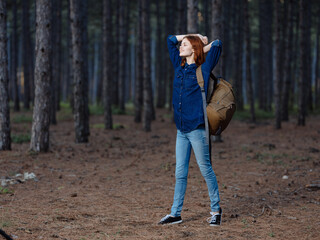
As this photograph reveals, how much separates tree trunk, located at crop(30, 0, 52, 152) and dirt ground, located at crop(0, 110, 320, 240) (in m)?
0.98

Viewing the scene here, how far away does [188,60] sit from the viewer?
18.4ft

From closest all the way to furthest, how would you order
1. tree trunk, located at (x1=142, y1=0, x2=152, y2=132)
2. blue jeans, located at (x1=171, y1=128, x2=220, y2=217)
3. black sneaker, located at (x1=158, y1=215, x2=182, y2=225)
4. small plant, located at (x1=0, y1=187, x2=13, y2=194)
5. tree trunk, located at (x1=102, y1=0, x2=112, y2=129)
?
blue jeans, located at (x1=171, y1=128, x2=220, y2=217) → black sneaker, located at (x1=158, y1=215, x2=182, y2=225) → small plant, located at (x1=0, y1=187, x2=13, y2=194) → tree trunk, located at (x1=142, y1=0, x2=152, y2=132) → tree trunk, located at (x1=102, y1=0, x2=112, y2=129)

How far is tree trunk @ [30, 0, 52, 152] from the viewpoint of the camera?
11.4m

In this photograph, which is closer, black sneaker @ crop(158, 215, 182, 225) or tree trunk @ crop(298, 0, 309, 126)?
black sneaker @ crop(158, 215, 182, 225)

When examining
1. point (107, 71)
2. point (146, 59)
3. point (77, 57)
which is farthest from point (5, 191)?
point (107, 71)

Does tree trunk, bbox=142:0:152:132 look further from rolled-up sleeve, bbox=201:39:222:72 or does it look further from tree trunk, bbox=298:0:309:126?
rolled-up sleeve, bbox=201:39:222:72

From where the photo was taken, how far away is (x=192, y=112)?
5414 mm

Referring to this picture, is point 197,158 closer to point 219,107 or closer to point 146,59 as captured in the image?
point 219,107

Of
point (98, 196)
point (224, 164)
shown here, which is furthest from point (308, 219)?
point (224, 164)

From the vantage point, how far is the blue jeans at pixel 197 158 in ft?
17.7

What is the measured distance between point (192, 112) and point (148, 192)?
9.75ft

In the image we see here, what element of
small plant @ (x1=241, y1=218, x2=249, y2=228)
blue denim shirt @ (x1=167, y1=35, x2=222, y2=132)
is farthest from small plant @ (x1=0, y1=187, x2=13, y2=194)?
small plant @ (x1=241, y1=218, x2=249, y2=228)

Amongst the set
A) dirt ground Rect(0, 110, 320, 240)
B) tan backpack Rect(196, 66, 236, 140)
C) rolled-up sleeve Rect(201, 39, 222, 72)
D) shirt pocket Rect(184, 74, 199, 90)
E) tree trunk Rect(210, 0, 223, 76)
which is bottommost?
dirt ground Rect(0, 110, 320, 240)

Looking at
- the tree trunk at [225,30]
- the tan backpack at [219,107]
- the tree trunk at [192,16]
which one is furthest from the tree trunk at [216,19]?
the tan backpack at [219,107]
